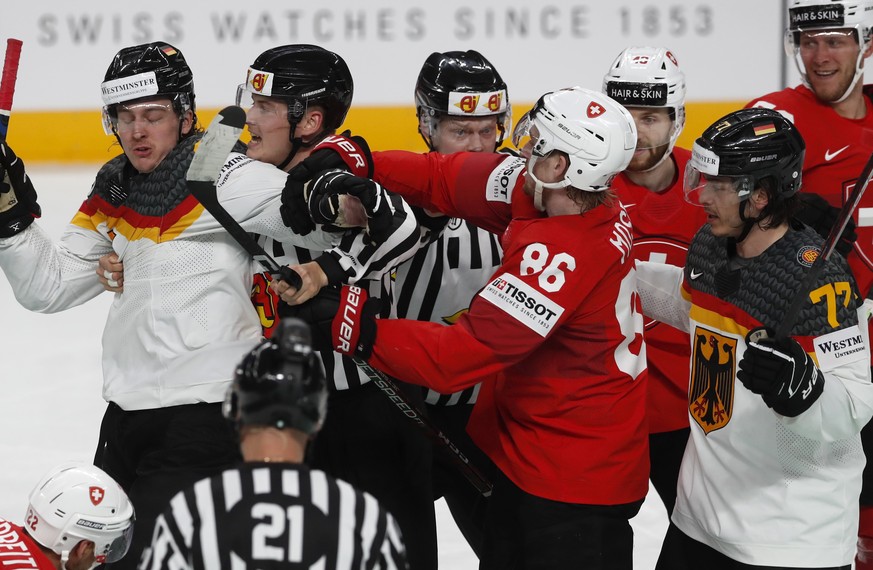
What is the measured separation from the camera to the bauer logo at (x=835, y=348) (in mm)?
2205

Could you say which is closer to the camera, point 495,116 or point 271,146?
point 271,146

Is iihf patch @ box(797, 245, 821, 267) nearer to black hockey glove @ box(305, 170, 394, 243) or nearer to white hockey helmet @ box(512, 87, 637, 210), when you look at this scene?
white hockey helmet @ box(512, 87, 637, 210)

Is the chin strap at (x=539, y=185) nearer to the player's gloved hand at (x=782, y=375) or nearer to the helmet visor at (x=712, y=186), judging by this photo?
the helmet visor at (x=712, y=186)

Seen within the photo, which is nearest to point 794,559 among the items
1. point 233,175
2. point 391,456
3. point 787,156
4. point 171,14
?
point 787,156

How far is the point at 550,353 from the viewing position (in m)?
2.44

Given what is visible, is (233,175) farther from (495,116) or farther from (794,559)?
(794,559)

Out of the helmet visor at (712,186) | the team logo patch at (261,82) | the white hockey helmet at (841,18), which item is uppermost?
the white hockey helmet at (841,18)

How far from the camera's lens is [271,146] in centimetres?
278

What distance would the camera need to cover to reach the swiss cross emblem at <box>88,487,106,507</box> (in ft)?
8.03

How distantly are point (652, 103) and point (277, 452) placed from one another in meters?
1.75

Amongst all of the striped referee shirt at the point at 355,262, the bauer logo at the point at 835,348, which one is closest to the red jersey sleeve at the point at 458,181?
the striped referee shirt at the point at 355,262

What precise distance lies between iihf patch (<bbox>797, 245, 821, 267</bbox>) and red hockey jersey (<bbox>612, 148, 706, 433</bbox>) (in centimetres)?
64

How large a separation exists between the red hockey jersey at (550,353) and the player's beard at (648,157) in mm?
404

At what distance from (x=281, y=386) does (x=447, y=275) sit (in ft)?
5.37
